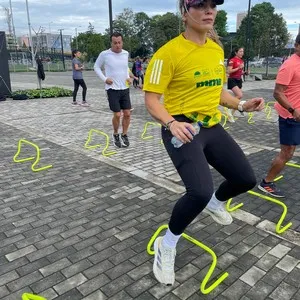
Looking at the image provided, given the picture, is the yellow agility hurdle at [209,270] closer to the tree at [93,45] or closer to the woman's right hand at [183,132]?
the woman's right hand at [183,132]

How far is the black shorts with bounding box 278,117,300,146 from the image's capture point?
3.87m

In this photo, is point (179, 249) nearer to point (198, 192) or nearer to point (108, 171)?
point (198, 192)

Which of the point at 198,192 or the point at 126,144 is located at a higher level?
the point at 198,192

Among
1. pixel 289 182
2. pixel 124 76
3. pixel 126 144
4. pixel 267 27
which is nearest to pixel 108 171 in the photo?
pixel 126 144

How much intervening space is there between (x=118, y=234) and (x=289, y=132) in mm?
2306

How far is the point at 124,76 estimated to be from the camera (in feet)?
20.7

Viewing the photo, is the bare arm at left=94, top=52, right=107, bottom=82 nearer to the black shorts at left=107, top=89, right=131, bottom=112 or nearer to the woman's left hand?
the black shorts at left=107, top=89, right=131, bottom=112

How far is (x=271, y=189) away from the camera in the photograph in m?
4.29

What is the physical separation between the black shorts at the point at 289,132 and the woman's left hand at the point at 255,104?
1401 mm

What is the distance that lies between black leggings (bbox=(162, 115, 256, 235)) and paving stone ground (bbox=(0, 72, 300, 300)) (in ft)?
1.90

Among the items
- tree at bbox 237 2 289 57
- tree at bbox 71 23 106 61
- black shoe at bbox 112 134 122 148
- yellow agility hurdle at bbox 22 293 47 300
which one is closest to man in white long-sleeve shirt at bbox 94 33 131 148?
black shoe at bbox 112 134 122 148

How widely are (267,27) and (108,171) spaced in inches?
1383

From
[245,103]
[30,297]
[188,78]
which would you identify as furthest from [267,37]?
[30,297]

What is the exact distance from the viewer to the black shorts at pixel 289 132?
152 inches
